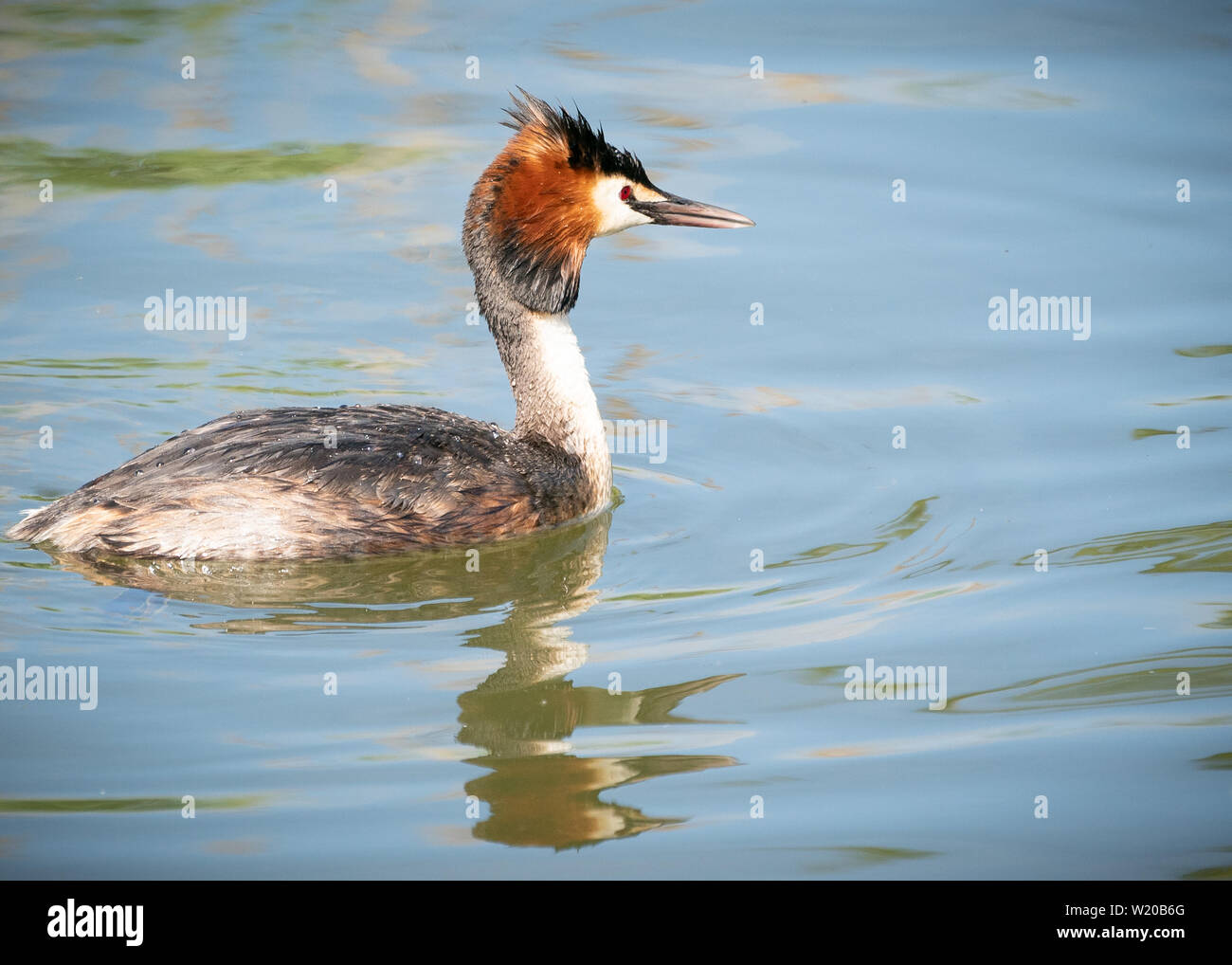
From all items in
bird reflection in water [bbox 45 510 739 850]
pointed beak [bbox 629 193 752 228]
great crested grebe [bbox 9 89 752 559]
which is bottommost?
bird reflection in water [bbox 45 510 739 850]

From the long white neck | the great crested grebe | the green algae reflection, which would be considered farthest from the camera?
the green algae reflection

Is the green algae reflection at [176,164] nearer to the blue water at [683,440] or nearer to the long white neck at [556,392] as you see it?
the blue water at [683,440]

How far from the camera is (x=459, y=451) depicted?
24.7 feet

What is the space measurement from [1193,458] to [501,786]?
4492mm

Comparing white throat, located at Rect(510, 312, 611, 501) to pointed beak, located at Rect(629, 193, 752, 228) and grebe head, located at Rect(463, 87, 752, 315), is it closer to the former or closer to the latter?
grebe head, located at Rect(463, 87, 752, 315)

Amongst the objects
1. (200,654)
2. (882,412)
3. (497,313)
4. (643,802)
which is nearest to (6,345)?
(497,313)

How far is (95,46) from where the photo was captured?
48.7 feet

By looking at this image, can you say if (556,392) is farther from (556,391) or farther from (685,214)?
(685,214)

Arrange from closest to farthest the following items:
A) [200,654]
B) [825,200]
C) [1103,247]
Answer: [200,654]
[1103,247]
[825,200]

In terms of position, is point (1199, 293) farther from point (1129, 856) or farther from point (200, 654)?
point (200, 654)

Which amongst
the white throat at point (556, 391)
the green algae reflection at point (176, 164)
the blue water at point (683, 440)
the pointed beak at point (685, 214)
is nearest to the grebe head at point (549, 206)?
the pointed beak at point (685, 214)

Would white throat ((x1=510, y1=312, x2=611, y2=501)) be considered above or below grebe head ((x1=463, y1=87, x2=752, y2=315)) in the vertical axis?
below

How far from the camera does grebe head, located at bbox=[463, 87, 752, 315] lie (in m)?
7.81

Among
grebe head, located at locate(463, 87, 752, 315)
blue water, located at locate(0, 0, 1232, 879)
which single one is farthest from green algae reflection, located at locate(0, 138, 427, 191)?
grebe head, located at locate(463, 87, 752, 315)
